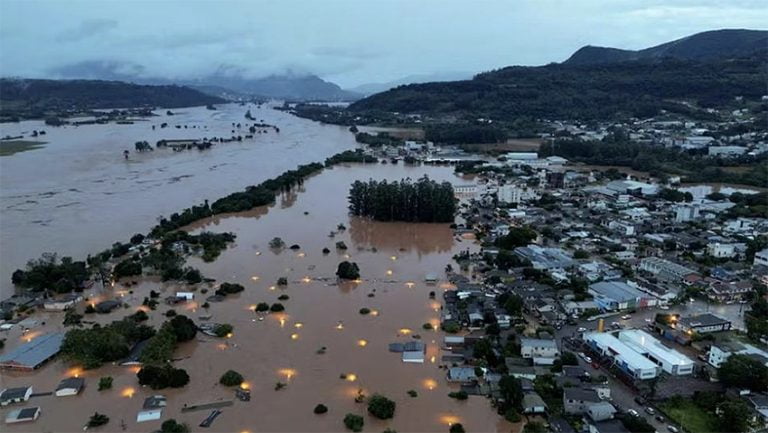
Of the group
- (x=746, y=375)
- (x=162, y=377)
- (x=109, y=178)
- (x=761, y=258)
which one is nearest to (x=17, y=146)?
(x=109, y=178)

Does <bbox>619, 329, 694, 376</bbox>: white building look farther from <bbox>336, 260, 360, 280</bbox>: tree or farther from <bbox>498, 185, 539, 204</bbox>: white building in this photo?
<bbox>498, 185, 539, 204</bbox>: white building

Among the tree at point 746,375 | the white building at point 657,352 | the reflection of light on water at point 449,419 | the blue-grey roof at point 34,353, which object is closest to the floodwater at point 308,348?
the reflection of light on water at point 449,419

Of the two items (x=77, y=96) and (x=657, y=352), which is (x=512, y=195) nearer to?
(x=657, y=352)

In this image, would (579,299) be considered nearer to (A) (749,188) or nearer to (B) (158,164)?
(A) (749,188)

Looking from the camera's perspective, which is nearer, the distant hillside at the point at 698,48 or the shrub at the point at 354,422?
the shrub at the point at 354,422

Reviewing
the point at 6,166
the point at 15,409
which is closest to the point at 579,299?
the point at 15,409

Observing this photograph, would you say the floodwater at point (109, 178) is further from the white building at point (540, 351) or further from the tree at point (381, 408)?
the white building at point (540, 351)
